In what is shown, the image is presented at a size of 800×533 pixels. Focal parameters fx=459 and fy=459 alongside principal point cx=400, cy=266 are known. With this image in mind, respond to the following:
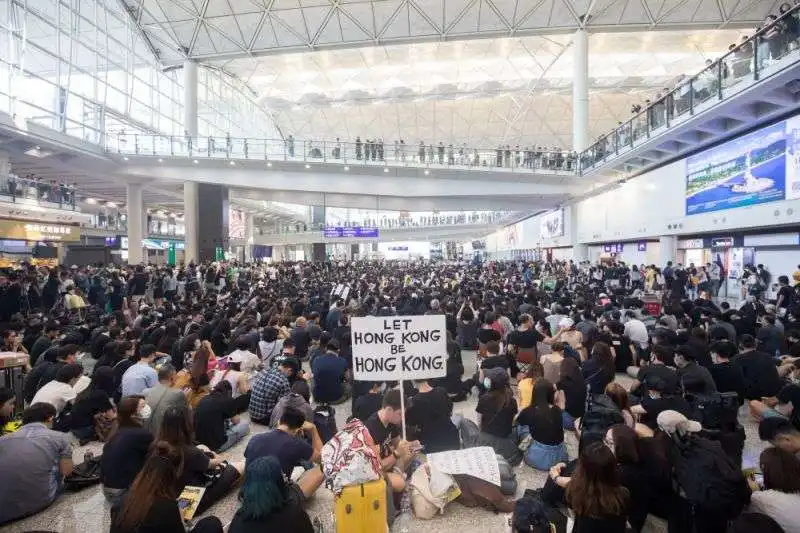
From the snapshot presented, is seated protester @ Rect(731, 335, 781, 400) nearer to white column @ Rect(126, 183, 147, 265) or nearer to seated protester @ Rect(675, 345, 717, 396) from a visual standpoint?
seated protester @ Rect(675, 345, 717, 396)

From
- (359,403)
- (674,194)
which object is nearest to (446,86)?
(674,194)

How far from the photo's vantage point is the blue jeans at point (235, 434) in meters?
6.02

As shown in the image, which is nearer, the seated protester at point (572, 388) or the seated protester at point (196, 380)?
the seated protester at point (572, 388)

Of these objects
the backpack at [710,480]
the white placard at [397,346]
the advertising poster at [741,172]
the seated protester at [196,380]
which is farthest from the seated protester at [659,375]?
the advertising poster at [741,172]

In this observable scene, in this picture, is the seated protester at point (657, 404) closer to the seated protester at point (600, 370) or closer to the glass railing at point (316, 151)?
the seated protester at point (600, 370)

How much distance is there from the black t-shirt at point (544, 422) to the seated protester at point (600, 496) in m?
1.80

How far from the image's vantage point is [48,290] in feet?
52.9

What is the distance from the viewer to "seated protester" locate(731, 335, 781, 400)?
6.30 metres

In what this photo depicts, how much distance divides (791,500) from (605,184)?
2536cm

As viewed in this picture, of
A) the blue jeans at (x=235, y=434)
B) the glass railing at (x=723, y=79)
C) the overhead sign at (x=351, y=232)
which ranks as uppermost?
the glass railing at (x=723, y=79)

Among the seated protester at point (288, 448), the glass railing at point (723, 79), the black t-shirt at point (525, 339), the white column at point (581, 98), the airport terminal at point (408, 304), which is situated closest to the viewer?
the airport terminal at point (408, 304)

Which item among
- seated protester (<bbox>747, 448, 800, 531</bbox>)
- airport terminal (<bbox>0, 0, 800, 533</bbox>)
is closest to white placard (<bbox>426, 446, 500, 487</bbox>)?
airport terminal (<bbox>0, 0, 800, 533</bbox>)

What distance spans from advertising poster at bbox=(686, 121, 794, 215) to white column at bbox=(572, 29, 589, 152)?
999 centimetres

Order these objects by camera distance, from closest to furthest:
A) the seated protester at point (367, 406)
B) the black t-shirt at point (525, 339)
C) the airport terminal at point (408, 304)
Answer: the airport terminal at point (408, 304)
the seated protester at point (367, 406)
the black t-shirt at point (525, 339)
